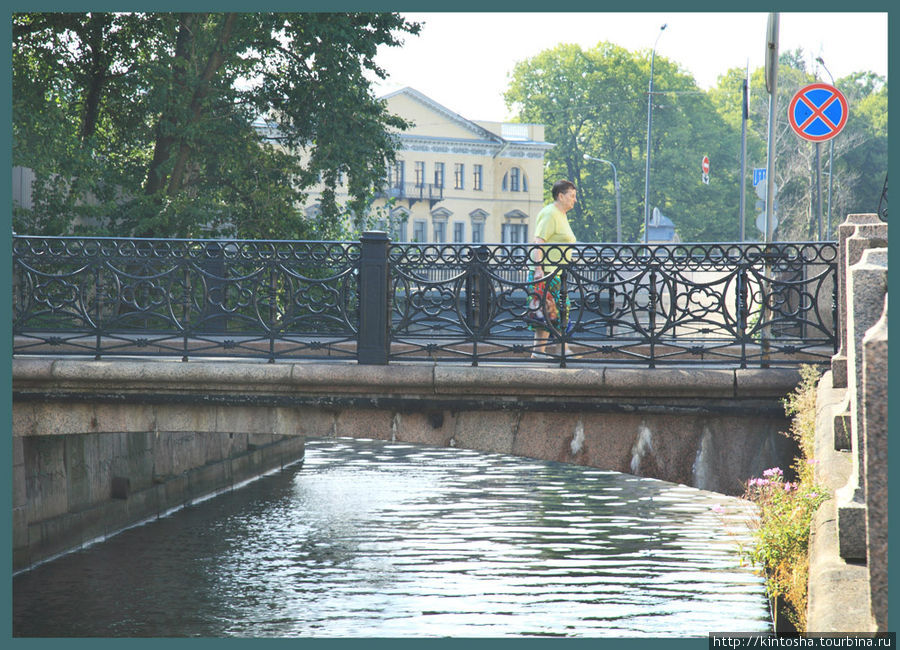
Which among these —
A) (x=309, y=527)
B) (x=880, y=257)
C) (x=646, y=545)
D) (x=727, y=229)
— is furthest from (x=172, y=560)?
(x=727, y=229)

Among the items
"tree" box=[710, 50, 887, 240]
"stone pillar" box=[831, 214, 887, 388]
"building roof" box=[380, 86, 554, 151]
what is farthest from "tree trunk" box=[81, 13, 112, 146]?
"building roof" box=[380, 86, 554, 151]

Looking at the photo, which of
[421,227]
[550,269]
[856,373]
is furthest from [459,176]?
[856,373]

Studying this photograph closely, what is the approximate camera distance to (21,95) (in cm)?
1716

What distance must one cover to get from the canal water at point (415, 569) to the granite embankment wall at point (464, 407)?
29.9 inches

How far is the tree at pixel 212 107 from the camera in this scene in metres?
18.5

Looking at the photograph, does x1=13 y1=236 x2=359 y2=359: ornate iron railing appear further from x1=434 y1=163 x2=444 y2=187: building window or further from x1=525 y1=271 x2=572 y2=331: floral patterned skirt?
x1=434 y1=163 x2=444 y2=187: building window

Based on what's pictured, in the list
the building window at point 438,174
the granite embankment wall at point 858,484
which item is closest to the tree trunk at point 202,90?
the granite embankment wall at point 858,484

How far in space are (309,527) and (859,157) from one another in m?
52.6

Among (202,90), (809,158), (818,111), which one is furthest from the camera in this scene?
(809,158)

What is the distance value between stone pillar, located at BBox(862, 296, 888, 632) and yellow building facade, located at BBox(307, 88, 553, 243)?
208ft

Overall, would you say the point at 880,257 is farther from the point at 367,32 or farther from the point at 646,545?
the point at 367,32

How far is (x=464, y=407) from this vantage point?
8922 millimetres

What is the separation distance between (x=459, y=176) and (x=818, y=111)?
58995mm

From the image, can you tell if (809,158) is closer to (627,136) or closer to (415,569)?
(627,136)
